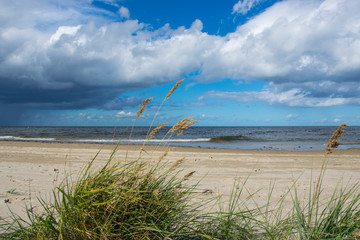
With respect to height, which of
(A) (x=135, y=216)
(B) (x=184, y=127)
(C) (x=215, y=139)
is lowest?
(C) (x=215, y=139)

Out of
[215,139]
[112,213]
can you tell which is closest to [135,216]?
[112,213]

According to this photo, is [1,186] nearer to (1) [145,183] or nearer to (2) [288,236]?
(1) [145,183]

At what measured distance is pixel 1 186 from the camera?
532 cm

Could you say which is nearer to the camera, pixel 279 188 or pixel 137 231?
pixel 137 231

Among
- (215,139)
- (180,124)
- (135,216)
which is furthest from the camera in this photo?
(215,139)

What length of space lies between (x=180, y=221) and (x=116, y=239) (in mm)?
637

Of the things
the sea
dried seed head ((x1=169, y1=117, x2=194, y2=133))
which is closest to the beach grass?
dried seed head ((x1=169, y1=117, x2=194, y2=133))

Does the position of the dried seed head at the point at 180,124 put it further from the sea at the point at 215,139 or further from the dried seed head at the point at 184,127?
the sea at the point at 215,139

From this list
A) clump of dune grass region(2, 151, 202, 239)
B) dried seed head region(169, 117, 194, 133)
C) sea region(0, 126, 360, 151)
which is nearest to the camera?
clump of dune grass region(2, 151, 202, 239)

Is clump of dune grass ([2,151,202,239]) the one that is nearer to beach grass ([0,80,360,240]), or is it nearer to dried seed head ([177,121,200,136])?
beach grass ([0,80,360,240])

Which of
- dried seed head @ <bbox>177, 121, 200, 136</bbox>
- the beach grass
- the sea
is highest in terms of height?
dried seed head @ <bbox>177, 121, 200, 136</bbox>

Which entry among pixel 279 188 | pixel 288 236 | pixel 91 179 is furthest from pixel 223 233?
pixel 279 188

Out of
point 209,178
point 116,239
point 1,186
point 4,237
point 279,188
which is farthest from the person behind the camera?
point 209,178

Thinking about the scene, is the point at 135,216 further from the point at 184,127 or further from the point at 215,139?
the point at 215,139
